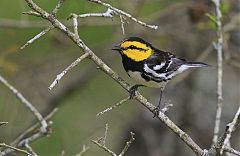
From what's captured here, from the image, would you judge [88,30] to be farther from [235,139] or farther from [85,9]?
[235,139]

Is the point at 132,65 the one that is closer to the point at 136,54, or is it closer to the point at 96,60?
the point at 136,54

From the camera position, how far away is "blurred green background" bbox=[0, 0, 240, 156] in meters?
5.48

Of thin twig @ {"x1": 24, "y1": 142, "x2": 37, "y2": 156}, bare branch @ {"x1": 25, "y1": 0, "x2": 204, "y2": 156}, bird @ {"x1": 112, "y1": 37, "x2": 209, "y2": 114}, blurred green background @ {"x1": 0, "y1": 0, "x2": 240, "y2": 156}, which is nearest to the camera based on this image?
bare branch @ {"x1": 25, "y1": 0, "x2": 204, "y2": 156}

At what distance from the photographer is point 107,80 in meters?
6.88

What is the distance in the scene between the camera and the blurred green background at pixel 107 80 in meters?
5.48

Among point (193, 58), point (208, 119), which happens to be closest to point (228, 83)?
point (208, 119)

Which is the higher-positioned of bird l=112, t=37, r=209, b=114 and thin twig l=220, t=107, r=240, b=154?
bird l=112, t=37, r=209, b=114

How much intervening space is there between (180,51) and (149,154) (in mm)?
1184

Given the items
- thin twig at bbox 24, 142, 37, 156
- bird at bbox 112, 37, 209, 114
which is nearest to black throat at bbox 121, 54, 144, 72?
bird at bbox 112, 37, 209, 114

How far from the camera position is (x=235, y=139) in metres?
6.35

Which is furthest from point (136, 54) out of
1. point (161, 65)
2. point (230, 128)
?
point (230, 128)

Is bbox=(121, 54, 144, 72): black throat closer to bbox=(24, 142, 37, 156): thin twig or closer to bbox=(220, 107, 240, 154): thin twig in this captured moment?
bbox=(24, 142, 37, 156): thin twig

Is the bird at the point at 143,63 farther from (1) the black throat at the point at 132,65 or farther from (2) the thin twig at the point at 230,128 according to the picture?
(2) the thin twig at the point at 230,128

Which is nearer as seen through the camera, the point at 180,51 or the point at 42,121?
the point at 42,121
